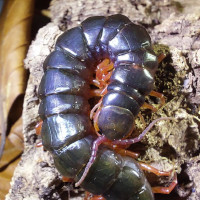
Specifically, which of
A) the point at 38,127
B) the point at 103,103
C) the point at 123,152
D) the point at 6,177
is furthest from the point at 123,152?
the point at 6,177

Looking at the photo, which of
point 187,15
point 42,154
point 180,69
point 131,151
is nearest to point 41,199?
point 42,154

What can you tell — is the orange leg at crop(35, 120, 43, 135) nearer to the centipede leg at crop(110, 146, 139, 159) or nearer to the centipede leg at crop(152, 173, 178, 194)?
the centipede leg at crop(110, 146, 139, 159)

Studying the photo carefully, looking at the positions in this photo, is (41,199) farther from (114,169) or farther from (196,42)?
(196,42)

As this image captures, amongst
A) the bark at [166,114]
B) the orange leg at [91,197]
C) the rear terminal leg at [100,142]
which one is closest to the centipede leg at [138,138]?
the rear terminal leg at [100,142]

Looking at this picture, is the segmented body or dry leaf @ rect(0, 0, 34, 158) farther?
dry leaf @ rect(0, 0, 34, 158)

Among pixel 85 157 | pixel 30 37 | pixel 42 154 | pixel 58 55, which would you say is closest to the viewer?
pixel 85 157

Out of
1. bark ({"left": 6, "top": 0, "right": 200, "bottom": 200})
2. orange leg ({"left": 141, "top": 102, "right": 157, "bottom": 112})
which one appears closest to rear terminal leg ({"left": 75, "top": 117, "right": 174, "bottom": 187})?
orange leg ({"left": 141, "top": 102, "right": 157, "bottom": 112})

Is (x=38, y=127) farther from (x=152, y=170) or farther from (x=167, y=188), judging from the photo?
(x=167, y=188)
